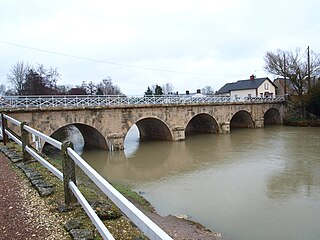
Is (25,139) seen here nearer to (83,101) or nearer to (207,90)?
(83,101)

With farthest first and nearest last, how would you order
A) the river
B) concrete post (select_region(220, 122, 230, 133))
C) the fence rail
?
concrete post (select_region(220, 122, 230, 133)) → the river → the fence rail

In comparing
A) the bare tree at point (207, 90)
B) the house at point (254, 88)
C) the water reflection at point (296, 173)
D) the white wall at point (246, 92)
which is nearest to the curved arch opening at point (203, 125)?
the water reflection at point (296, 173)

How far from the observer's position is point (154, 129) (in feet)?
77.4

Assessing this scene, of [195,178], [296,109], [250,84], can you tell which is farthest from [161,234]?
[250,84]

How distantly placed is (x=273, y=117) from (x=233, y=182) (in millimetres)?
26497

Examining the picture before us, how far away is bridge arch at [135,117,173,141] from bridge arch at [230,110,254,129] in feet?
35.4

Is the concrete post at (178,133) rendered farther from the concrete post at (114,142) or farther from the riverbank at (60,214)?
the riverbank at (60,214)

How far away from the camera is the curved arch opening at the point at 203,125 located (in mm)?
25734

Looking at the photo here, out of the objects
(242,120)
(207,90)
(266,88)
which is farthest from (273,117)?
(207,90)

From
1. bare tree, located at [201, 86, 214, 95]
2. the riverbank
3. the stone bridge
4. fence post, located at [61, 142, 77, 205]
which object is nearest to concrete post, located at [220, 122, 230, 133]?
the stone bridge

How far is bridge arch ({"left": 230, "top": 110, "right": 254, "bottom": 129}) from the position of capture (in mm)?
29677

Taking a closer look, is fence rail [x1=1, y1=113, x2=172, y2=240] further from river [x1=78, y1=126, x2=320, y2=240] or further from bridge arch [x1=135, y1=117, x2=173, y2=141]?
bridge arch [x1=135, y1=117, x2=173, y2=141]

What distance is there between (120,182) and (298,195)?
6624mm

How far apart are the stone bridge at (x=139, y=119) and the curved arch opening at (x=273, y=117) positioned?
248 cm
